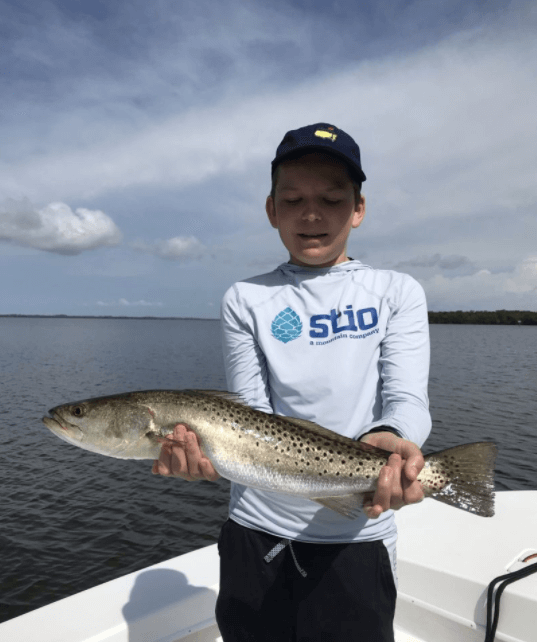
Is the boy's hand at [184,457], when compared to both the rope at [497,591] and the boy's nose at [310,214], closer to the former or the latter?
the boy's nose at [310,214]

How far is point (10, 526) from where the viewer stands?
42.6ft

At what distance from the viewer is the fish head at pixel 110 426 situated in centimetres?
343

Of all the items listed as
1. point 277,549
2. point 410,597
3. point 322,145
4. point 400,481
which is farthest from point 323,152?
point 410,597

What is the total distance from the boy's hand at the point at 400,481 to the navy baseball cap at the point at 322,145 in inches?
73.5

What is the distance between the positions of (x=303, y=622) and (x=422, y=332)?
198 centimetres

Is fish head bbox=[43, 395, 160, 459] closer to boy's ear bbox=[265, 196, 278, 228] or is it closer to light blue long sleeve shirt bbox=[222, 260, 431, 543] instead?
light blue long sleeve shirt bbox=[222, 260, 431, 543]

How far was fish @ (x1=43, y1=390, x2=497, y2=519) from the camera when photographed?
2980 millimetres

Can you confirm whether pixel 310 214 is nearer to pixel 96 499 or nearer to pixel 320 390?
pixel 320 390

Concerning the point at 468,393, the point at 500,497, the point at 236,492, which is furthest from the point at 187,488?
the point at 468,393

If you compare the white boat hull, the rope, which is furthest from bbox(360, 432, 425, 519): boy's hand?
the white boat hull

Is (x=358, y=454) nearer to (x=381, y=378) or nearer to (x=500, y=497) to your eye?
(x=381, y=378)

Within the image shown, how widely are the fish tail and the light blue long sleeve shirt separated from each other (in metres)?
0.27

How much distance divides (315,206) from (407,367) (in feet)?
4.13

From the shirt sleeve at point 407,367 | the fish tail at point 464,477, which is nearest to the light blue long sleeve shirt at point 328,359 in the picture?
the shirt sleeve at point 407,367
